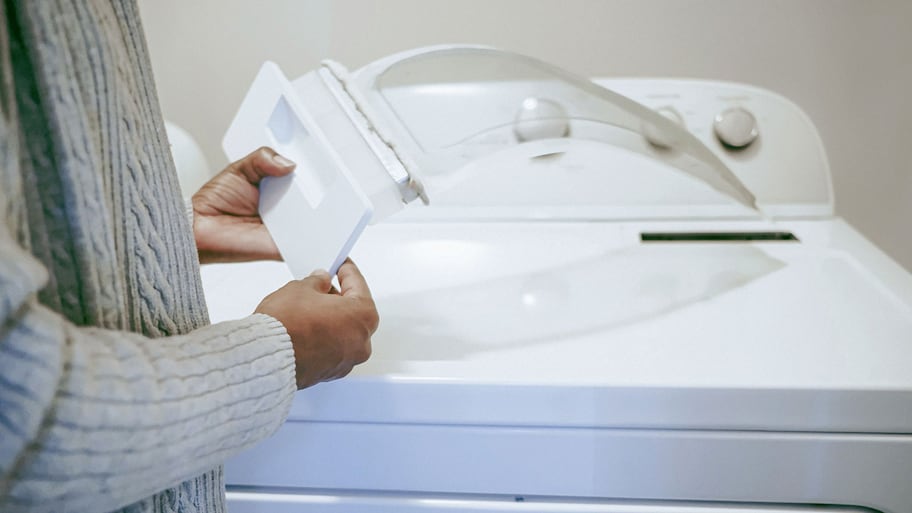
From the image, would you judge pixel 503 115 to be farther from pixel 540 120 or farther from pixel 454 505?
pixel 454 505

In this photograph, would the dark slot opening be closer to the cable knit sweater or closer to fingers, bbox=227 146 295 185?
fingers, bbox=227 146 295 185

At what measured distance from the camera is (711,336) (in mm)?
558

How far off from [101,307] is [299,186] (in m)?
0.25

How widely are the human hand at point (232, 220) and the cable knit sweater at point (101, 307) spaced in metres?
0.23

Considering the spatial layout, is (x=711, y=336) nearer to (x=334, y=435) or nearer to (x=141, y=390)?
(x=334, y=435)

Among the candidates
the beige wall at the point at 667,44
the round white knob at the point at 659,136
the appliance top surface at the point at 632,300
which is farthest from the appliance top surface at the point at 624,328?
the beige wall at the point at 667,44

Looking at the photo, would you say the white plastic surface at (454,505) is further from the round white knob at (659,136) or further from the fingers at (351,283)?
the round white knob at (659,136)

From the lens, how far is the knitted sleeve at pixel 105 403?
275 mm

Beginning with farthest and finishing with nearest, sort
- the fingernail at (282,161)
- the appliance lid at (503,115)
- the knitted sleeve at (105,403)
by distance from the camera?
the appliance lid at (503,115) → the fingernail at (282,161) → the knitted sleeve at (105,403)

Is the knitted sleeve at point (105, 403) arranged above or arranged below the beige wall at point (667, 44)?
below

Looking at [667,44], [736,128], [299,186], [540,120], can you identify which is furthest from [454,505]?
[667,44]

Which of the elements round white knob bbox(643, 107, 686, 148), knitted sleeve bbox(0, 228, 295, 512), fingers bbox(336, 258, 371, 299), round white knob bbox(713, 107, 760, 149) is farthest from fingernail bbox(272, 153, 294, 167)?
round white knob bbox(713, 107, 760, 149)

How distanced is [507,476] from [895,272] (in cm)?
45

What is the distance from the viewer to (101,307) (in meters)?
0.36
